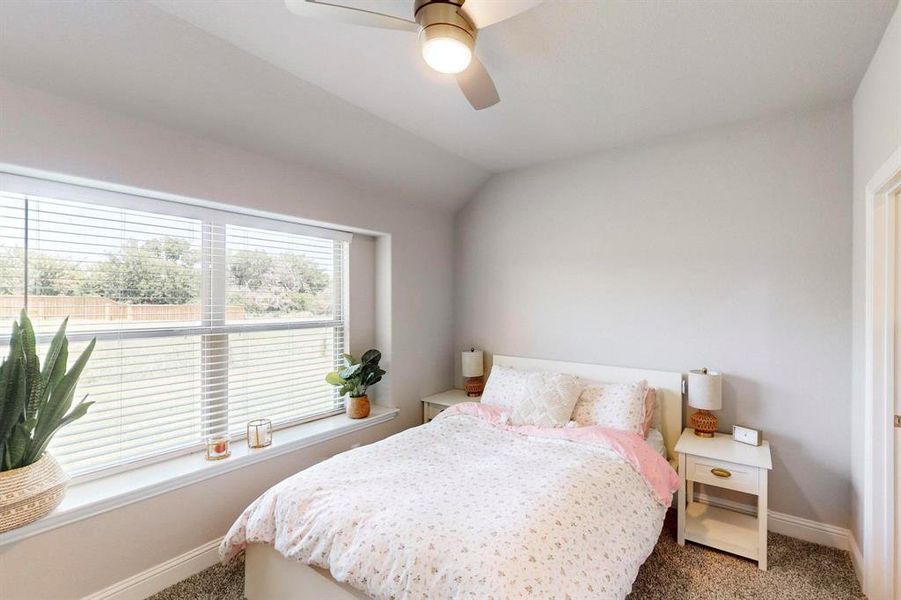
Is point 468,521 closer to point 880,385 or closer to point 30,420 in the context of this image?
point 30,420

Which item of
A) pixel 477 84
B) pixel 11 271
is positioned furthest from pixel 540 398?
pixel 11 271

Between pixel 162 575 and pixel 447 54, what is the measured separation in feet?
8.96

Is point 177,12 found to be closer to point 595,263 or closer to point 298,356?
point 298,356

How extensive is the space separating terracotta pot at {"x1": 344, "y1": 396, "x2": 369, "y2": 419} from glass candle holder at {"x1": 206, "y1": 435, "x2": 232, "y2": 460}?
0.91 meters

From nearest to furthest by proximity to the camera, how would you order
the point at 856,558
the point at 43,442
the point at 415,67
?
1. the point at 43,442
2. the point at 415,67
3. the point at 856,558

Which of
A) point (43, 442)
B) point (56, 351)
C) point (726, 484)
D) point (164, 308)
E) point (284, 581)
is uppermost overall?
point (164, 308)

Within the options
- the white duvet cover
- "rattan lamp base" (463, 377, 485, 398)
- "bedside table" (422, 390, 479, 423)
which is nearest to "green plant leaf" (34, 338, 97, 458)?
the white duvet cover

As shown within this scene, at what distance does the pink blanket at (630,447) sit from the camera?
2119 mm

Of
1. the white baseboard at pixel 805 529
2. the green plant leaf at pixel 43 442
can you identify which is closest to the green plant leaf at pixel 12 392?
the green plant leaf at pixel 43 442

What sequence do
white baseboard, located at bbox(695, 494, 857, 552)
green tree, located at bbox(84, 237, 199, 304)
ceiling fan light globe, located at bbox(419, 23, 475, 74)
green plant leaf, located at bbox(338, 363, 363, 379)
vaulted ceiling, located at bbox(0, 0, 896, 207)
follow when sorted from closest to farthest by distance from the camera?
ceiling fan light globe, located at bbox(419, 23, 475, 74), vaulted ceiling, located at bbox(0, 0, 896, 207), green tree, located at bbox(84, 237, 199, 304), white baseboard, located at bbox(695, 494, 857, 552), green plant leaf, located at bbox(338, 363, 363, 379)

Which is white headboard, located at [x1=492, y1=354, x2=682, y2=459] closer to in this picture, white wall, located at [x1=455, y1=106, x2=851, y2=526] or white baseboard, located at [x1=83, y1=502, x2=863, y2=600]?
white wall, located at [x1=455, y1=106, x2=851, y2=526]

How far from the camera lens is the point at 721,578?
6.82ft

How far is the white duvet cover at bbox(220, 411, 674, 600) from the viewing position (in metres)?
1.36

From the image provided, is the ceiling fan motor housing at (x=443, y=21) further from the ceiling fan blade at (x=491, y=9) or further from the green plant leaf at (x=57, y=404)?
the green plant leaf at (x=57, y=404)
